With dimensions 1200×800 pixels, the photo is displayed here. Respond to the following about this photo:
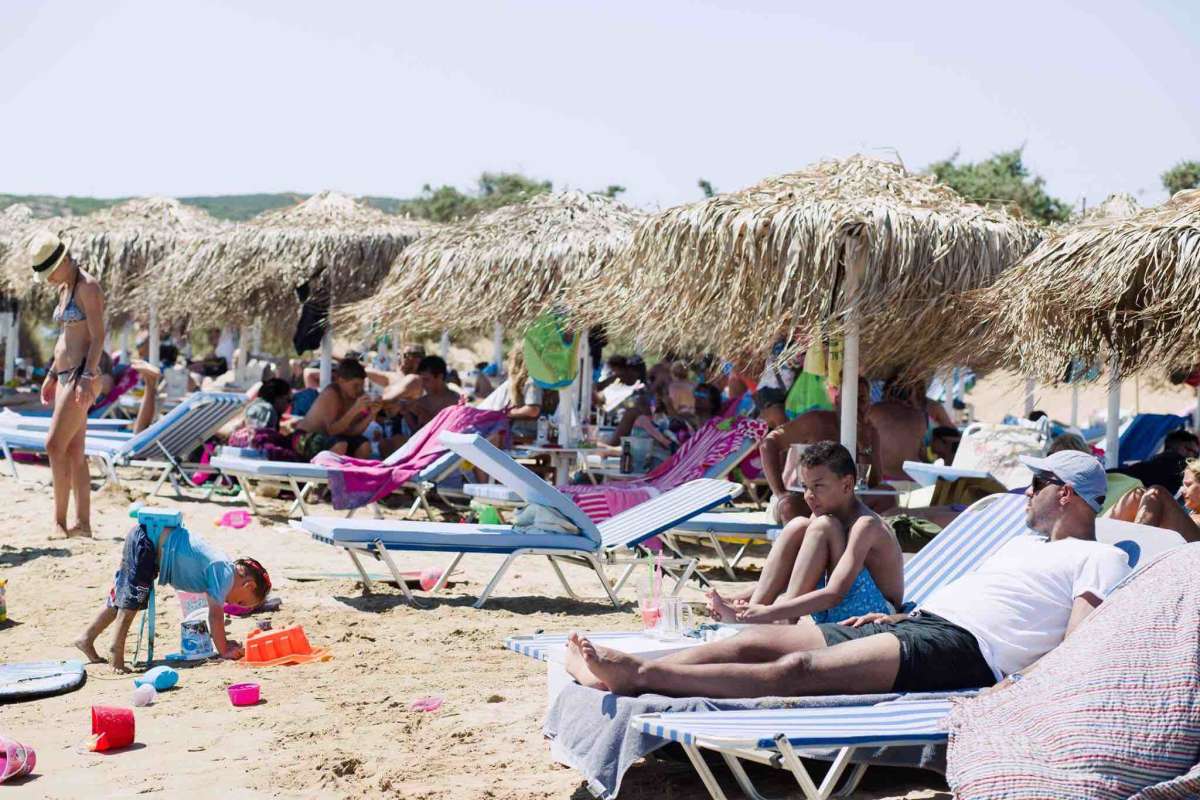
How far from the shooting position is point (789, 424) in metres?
8.48

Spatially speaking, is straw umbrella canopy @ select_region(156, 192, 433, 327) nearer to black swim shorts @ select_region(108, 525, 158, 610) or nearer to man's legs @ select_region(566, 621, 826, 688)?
black swim shorts @ select_region(108, 525, 158, 610)

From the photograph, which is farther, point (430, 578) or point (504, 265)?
point (504, 265)

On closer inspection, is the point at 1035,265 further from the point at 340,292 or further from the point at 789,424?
the point at 340,292

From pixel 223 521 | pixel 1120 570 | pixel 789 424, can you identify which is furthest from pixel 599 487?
pixel 1120 570

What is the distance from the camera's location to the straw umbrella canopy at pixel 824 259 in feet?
27.4

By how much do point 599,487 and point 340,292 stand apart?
16.9 feet

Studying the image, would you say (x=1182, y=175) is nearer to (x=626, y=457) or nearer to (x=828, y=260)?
(x=626, y=457)

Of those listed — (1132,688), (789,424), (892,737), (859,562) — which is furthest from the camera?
(789,424)

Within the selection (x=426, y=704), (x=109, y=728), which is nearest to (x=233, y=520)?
(x=426, y=704)

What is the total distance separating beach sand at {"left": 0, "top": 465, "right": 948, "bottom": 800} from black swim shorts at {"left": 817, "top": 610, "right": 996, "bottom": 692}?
30 cm

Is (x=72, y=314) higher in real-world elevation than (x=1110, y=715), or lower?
higher

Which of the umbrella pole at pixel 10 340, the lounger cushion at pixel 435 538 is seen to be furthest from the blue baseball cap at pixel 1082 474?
the umbrella pole at pixel 10 340

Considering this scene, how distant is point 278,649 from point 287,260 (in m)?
8.32

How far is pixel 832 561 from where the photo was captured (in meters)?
4.78
